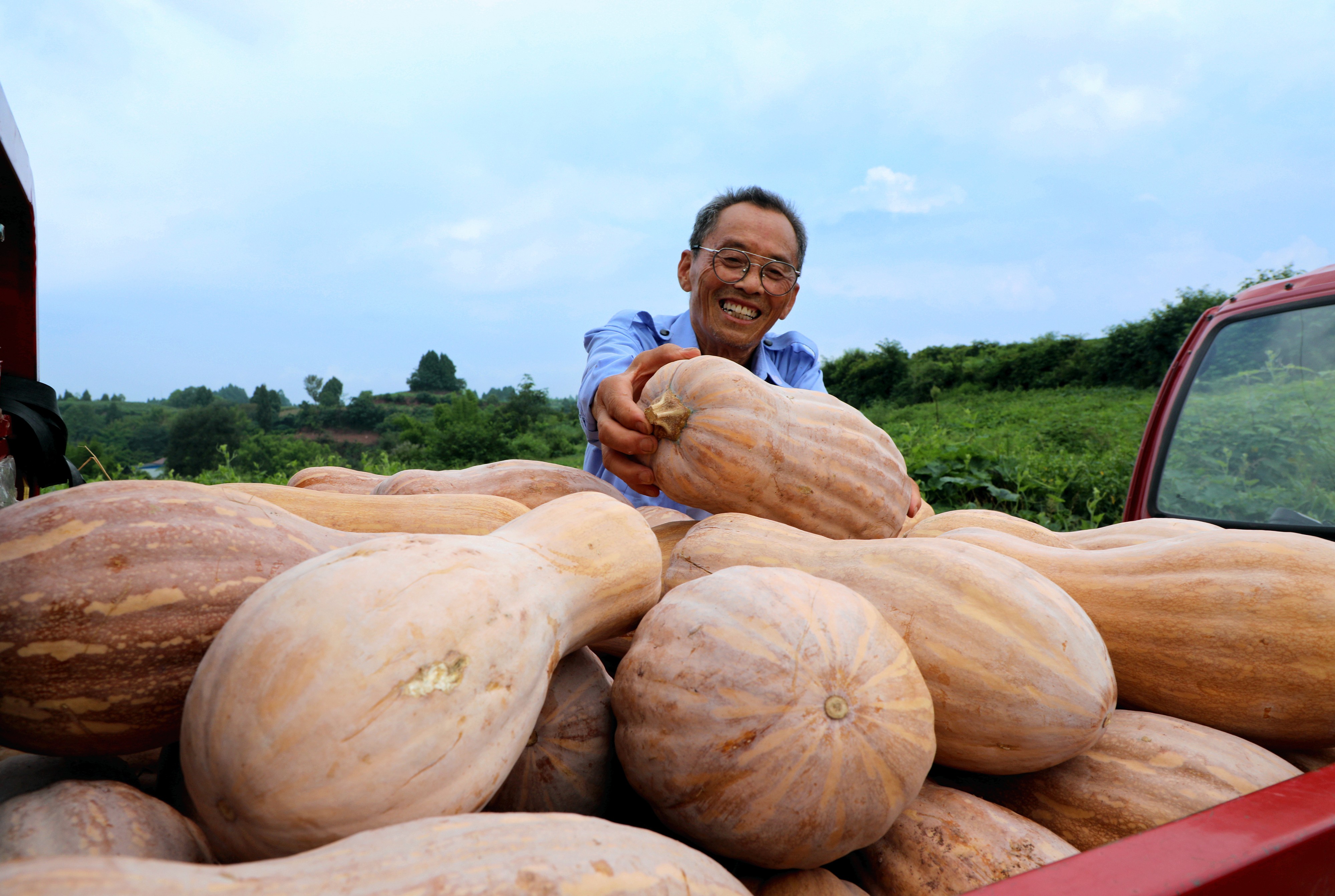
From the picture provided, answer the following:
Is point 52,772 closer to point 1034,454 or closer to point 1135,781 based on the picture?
point 1135,781

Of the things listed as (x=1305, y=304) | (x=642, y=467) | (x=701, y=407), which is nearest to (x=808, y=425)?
(x=701, y=407)

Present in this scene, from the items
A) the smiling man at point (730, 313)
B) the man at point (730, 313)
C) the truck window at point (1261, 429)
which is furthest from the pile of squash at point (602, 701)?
the truck window at point (1261, 429)

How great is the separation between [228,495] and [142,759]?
485 millimetres

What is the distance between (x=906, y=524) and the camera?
256 centimetres

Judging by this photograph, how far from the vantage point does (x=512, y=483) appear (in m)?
2.31

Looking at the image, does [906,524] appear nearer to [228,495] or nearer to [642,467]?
[642,467]

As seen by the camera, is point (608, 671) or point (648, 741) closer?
point (648, 741)

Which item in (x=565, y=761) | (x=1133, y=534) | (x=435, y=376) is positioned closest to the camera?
(x=565, y=761)

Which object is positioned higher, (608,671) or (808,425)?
(808,425)

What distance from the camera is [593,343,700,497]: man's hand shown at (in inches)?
83.8

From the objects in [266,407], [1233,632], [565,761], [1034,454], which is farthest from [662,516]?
[266,407]

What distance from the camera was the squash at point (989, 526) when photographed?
6.83 ft

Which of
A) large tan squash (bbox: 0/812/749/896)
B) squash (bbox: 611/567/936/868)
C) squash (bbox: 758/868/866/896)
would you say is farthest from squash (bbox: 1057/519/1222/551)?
large tan squash (bbox: 0/812/749/896)

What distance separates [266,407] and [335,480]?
91.4ft
